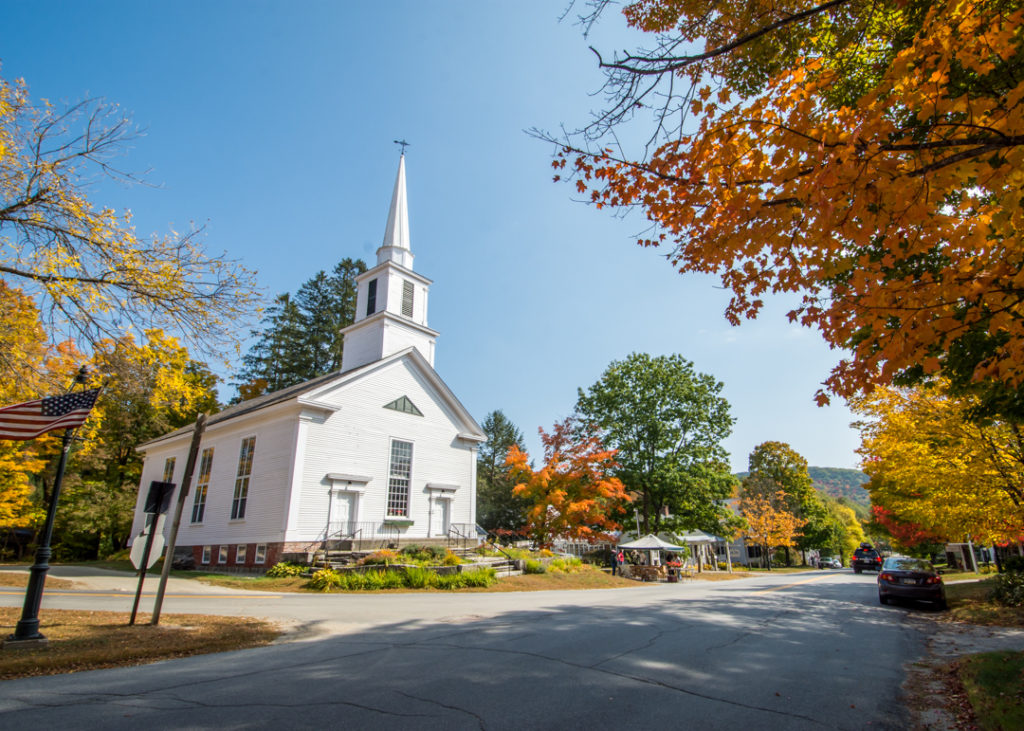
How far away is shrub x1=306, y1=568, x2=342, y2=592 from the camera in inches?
630

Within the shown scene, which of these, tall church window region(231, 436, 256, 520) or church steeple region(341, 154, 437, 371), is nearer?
tall church window region(231, 436, 256, 520)

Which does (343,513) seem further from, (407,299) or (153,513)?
(153,513)

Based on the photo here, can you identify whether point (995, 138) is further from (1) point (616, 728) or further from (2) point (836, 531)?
(2) point (836, 531)

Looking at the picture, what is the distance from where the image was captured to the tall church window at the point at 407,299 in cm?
2766

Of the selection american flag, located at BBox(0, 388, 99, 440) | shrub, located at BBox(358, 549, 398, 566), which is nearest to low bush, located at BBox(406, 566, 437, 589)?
shrub, located at BBox(358, 549, 398, 566)

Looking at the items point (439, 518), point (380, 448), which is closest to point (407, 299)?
point (380, 448)

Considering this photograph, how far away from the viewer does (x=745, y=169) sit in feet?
14.2

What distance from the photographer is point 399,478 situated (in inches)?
913

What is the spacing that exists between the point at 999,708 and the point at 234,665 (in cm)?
802

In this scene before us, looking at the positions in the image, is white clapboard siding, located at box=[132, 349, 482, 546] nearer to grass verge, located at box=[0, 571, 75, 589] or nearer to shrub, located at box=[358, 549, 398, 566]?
shrub, located at box=[358, 549, 398, 566]

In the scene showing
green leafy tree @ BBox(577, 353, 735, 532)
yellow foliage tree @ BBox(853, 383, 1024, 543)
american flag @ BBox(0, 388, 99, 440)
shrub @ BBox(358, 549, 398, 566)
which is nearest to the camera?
american flag @ BBox(0, 388, 99, 440)

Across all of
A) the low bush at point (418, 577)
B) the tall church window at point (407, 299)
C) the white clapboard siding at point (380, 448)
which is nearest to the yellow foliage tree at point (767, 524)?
the white clapboard siding at point (380, 448)

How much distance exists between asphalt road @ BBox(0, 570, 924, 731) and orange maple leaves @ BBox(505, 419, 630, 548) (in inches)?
606

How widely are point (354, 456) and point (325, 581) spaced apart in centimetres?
641
